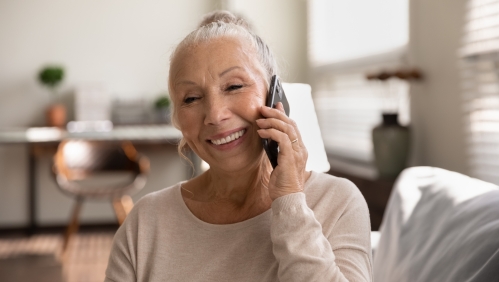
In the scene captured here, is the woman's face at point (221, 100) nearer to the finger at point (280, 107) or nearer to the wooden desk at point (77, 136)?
the finger at point (280, 107)

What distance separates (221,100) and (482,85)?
1579 mm

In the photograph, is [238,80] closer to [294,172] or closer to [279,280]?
[294,172]

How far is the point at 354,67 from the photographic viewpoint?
14.0ft

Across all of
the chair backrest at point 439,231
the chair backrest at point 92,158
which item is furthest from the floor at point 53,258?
the chair backrest at point 439,231

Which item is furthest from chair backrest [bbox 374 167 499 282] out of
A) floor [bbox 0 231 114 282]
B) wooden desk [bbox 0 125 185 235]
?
wooden desk [bbox 0 125 185 235]

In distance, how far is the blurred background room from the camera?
3.13 metres

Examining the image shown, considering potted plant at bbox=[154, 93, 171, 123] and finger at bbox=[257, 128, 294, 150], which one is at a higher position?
finger at bbox=[257, 128, 294, 150]

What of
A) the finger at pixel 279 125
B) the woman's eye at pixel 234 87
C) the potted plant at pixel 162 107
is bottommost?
the potted plant at pixel 162 107

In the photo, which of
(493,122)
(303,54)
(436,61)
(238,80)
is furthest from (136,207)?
(303,54)

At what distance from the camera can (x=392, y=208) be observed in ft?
5.79

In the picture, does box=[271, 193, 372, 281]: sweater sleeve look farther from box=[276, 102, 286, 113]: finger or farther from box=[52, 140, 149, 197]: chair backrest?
box=[52, 140, 149, 197]: chair backrest

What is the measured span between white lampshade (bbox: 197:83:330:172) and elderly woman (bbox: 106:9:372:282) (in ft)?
1.46

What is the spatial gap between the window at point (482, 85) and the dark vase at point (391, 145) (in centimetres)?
44

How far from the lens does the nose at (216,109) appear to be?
1.24 meters
